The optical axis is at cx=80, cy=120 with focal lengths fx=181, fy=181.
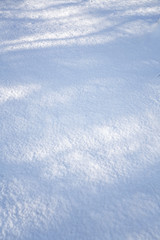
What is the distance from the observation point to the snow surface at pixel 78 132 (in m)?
1.70

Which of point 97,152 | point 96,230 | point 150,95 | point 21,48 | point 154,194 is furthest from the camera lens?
point 21,48

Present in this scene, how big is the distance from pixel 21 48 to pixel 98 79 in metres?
1.76

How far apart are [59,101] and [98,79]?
2.82 ft

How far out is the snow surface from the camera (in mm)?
1699

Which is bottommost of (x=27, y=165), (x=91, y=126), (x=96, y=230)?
(x=96, y=230)

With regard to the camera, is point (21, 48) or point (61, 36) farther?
point (61, 36)

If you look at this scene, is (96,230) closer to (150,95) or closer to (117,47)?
(150,95)

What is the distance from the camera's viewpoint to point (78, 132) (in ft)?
7.79

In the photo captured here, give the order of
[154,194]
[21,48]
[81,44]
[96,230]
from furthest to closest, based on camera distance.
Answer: [81,44] → [21,48] → [154,194] → [96,230]

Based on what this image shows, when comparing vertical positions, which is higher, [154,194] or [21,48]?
[21,48]

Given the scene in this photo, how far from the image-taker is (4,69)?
10.4 feet

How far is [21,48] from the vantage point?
3.66m

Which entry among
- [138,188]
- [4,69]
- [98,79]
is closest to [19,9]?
[4,69]

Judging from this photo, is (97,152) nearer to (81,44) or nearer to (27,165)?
(27,165)
